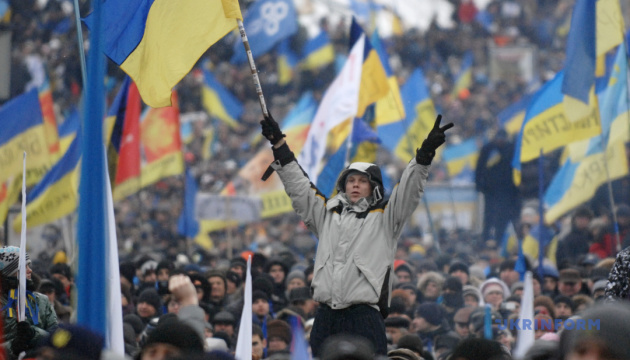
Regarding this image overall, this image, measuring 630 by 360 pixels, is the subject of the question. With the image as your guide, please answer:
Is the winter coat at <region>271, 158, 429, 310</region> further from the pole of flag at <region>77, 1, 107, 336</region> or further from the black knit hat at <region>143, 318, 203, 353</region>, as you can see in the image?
the black knit hat at <region>143, 318, 203, 353</region>

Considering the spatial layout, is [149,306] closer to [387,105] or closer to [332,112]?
[332,112]

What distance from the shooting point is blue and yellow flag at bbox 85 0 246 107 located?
260 inches

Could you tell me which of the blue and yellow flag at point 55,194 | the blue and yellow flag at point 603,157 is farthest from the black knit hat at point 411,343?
the blue and yellow flag at point 55,194

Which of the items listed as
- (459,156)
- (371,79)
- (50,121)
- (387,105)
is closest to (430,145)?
(371,79)

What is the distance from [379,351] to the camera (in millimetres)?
5848

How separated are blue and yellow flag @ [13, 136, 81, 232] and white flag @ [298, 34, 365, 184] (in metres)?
2.27

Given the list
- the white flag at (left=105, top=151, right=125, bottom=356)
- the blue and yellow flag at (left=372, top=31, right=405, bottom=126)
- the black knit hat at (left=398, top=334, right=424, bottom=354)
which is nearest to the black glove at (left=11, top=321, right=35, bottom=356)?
the white flag at (left=105, top=151, right=125, bottom=356)

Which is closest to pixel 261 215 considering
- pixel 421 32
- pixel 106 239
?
pixel 106 239

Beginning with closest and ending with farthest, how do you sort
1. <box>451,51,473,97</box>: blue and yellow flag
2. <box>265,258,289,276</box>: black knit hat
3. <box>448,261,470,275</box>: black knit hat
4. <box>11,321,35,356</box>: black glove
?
1. <box>11,321,35,356</box>: black glove
2. <box>265,258,289,276</box>: black knit hat
3. <box>448,261,470,275</box>: black knit hat
4. <box>451,51,473,97</box>: blue and yellow flag

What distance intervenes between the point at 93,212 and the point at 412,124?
1135 centimetres

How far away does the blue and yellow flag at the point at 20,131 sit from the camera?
11945mm

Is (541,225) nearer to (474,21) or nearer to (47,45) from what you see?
(47,45)

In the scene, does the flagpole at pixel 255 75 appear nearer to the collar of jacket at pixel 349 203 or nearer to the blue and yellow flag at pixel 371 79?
the collar of jacket at pixel 349 203

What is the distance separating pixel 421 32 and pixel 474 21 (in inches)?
84.2
